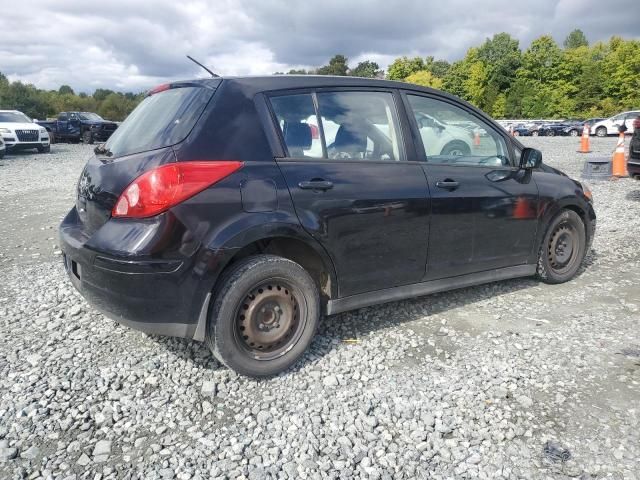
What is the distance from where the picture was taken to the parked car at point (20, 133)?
20125 millimetres

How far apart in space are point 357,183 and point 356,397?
1.35 m

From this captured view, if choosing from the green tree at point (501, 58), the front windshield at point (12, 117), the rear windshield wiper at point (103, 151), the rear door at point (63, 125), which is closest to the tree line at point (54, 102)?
the rear door at point (63, 125)

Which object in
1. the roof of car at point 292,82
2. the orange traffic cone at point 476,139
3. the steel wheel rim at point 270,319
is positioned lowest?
the steel wheel rim at point 270,319

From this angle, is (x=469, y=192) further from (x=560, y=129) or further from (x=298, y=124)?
(x=560, y=129)

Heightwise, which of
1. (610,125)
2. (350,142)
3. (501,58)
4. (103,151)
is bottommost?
(103,151)

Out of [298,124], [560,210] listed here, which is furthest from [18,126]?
[560,210]

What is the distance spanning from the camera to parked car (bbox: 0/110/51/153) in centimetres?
2012

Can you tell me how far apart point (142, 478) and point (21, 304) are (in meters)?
2.72

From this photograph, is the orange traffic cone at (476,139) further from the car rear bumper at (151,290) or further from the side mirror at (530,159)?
the car rear bumper at (151,290)

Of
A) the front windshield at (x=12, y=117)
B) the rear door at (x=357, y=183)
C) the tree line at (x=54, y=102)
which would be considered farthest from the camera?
the tree line at (x=54, y=102)

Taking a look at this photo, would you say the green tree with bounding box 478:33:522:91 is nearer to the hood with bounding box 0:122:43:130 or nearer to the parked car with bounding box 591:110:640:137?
the parked car with bounding box 591:110:640:137

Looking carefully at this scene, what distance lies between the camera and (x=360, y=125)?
3.53 metres

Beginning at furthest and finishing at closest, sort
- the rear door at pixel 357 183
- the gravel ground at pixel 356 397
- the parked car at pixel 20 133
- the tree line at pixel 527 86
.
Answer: the tree line at pixel 527 86, the parked car at pixel 20 133, the rear door at pixel 357 183, the gravel ground at pixel 356 397

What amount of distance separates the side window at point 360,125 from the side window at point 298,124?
0.25ft
